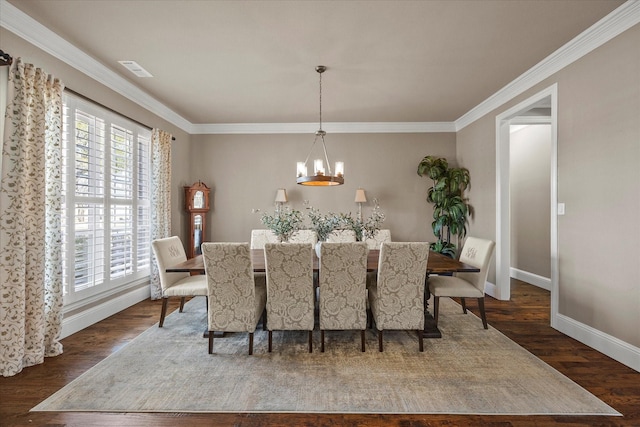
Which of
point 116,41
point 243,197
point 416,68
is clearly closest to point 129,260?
point 243,197

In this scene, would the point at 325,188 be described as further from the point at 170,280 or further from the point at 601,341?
the point at 601,341

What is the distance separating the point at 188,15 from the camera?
2.50 meters

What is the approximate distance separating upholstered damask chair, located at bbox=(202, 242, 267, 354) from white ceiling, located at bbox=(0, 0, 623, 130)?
184 centimetres

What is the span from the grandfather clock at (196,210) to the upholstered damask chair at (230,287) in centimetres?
287

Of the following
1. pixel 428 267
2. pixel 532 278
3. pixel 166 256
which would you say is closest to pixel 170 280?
pixel 166 256

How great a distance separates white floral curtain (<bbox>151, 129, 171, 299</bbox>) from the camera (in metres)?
4.41

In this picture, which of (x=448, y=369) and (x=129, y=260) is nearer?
(x=448, y=369)

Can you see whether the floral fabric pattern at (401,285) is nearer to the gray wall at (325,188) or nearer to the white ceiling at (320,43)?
the white ceiling at (320,43)

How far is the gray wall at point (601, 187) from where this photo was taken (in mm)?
2455

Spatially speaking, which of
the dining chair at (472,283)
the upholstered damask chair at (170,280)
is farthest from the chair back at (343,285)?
the upholstered damask chair at (170,280)

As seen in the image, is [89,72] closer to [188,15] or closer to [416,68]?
[188,15]

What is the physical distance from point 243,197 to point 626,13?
510cm

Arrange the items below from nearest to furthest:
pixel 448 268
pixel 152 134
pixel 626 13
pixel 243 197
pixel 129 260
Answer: pixel 626 13 → pixel 448 268 → pixel 129 260 → pixel 152 134 → pixel 243 197

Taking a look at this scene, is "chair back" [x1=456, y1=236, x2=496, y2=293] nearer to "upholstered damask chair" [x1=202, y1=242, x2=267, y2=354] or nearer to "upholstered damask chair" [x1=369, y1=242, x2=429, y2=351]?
"upholstered damask chair" [x1=369, y1=242, x2=429, y2=351]
